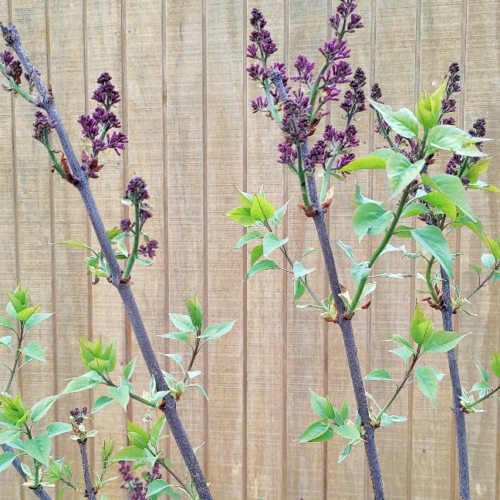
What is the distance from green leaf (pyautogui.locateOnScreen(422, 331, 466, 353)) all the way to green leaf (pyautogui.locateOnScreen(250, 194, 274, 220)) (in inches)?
9.6

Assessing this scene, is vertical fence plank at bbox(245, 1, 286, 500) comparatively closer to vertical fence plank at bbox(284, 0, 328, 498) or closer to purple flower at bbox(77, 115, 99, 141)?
vertical fence plank at bbox(284, 0, 328, 498)

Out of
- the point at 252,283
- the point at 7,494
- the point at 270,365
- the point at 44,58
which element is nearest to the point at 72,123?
the point at 44,58

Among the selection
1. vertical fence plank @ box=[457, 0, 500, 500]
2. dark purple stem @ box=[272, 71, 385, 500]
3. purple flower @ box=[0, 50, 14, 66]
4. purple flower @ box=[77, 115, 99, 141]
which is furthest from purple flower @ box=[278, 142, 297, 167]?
vertical fence plank @ box=[457, 0, 500, 500]

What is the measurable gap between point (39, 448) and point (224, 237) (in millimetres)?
1006

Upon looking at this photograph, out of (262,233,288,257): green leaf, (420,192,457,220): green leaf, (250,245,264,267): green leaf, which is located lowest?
(250,245,264,267): green leaf

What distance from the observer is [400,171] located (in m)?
0.37

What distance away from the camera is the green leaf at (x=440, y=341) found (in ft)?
1.62

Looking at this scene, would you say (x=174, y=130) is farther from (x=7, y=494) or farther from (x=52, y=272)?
(x=7, y=494)

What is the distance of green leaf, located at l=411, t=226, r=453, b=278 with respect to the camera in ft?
1.24

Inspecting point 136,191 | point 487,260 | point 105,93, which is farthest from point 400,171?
point 487,260

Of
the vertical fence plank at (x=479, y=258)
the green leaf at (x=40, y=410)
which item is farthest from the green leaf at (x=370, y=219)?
the vertical fence plank at (x=479, y=258)

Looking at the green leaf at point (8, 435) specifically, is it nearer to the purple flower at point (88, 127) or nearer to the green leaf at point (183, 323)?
the green leaf at point (183, 323)

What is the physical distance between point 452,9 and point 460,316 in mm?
971

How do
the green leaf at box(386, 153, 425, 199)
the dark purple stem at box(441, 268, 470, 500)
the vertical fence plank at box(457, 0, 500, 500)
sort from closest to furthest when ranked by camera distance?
the green leaf at box(386, 153, 425, 199) → the dark purple stem at box(441, 268, 470, 500) → the vertical fence plank at box(457, 0, 500, 500)
